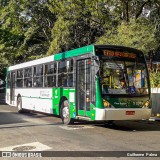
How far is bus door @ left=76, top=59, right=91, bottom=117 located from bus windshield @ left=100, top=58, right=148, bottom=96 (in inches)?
26.7

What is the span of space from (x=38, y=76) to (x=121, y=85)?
6336 millimetres

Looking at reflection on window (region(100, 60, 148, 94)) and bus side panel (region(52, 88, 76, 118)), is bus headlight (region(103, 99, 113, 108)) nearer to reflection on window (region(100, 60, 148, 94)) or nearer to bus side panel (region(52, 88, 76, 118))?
reflection on window (region(100, 60, 148, 94))

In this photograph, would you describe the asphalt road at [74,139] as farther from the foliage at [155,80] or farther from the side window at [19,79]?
the side window at [19,79]

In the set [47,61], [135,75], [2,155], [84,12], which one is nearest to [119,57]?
[135,75]

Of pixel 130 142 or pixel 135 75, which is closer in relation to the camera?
pixel 130 142

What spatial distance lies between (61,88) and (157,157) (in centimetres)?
734

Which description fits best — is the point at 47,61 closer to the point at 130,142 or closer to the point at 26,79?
the point at 26,79

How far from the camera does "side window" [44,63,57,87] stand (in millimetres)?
15406

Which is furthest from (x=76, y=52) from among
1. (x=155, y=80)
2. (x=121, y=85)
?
(x=155, y=80)

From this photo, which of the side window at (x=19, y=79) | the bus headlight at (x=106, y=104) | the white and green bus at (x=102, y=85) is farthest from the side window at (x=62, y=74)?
the side window at (x=19, y=79)

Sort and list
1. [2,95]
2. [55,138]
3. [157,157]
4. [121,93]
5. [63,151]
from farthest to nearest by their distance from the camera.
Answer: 1. [2,95]
2. [121,93]
3. [55,138]
4. [63,151]
5. [157,157]

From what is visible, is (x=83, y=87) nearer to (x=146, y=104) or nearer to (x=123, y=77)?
(x=123, y=77)

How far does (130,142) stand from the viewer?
31.5ft

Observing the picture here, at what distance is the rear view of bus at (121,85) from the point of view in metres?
11.6
